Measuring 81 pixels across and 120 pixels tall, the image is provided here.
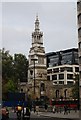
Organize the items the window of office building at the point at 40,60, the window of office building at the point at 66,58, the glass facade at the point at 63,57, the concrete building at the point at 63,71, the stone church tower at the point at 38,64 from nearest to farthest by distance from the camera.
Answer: the stone church tower at the point at 38,64 → the window of office building at the point at 40,60 → the concrete building at the point at 63,71 → the glass facade at the point at 63,57 → the window of office building at the point at 66,58

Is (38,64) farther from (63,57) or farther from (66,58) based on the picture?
(63,57)

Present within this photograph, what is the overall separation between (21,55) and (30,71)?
9044 millimetres

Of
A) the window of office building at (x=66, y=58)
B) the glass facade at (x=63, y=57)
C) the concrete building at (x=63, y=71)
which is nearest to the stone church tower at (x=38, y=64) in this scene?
the concrete building at (x=63, y=71)

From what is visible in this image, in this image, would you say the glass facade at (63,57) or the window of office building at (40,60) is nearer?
the window of office building at (40,60)

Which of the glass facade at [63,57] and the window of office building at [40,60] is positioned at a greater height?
the glass facade at [63,57]

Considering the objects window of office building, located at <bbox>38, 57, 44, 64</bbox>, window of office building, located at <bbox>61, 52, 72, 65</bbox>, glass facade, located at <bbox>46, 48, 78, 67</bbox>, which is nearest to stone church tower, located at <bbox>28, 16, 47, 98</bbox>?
window of office building, located at <bbox>38, 57, 44, 64</bbox>

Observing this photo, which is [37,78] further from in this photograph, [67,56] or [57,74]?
[67,56]

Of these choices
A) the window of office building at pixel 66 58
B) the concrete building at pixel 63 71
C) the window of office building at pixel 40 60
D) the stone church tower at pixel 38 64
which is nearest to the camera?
the stone church tower at pixel 38 64

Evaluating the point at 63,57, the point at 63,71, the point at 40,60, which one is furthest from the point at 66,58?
the point at 40,60

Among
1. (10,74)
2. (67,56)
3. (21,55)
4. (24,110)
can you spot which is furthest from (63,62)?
(24,110)

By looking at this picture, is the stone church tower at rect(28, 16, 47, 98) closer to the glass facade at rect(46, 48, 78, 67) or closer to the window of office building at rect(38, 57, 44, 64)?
the window of office building at rect(38, 57, 44, 64)

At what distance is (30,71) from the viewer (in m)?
117

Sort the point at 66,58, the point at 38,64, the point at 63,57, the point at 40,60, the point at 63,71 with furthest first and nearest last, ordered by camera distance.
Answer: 1. the point at 63,57
2. the point at 66,58
3. the point at 63,71
4. the point at 40,60
5. the point at 38,64

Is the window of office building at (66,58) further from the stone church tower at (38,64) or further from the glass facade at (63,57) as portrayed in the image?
the stone church tower at (38,64)
